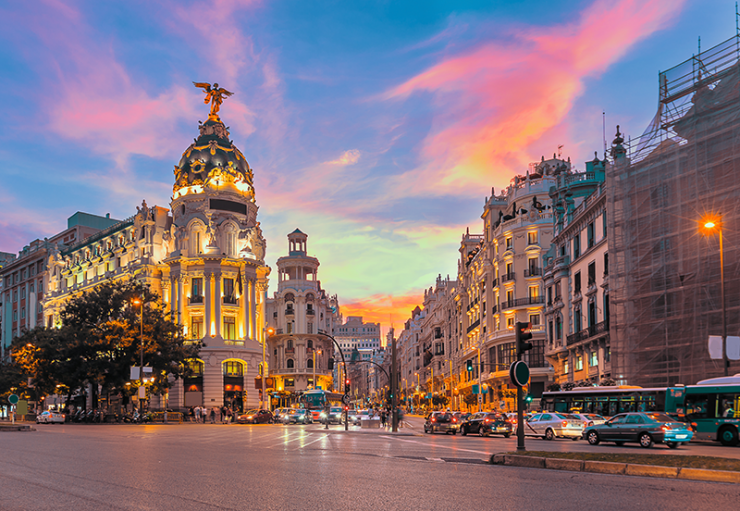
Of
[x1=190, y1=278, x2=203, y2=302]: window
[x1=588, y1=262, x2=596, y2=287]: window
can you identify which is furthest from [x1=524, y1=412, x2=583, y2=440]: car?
[x1=190, y1=278, x2=203, y2=302]: window

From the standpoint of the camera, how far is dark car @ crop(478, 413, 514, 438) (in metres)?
39.7

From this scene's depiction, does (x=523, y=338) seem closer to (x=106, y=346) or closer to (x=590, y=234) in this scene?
(x=590, y=234)

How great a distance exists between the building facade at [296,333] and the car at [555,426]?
77498 mm

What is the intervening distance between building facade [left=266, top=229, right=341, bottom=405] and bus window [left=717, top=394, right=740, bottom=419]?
286ft

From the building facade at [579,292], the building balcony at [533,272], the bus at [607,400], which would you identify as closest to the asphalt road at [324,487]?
the bus at [607,400]

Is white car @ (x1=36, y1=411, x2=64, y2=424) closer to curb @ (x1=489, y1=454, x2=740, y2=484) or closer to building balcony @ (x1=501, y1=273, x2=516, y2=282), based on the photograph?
building balcony @ (x1=501, y1=273, x2=516, y2=282)

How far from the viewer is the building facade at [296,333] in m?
116

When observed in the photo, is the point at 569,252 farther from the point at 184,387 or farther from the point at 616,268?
the point at 184,387

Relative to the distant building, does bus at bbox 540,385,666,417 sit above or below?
below

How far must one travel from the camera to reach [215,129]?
286ft

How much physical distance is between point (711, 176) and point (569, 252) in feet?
69.8

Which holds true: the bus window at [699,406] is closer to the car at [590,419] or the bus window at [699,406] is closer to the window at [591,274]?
the car at [590,419]

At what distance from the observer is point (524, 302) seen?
7212 centimetres

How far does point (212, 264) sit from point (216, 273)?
43.8 inches
